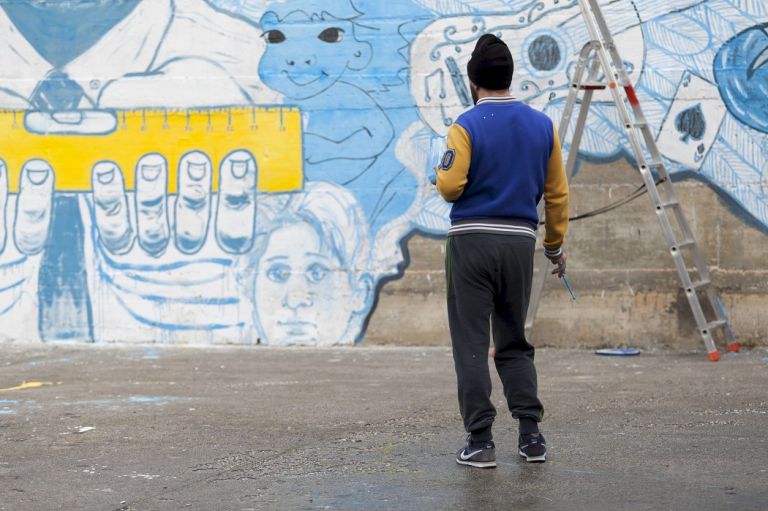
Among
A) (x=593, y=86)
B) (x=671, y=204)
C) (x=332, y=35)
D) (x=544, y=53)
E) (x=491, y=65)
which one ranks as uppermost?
(x=332, y=35)

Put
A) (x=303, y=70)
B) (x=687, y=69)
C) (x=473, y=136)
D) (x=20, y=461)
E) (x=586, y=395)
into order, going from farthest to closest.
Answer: (x=303, y=70)
(x=687, y=69)
(x=586, y=395)
(x=20, y=461)
(x=473, y=136)

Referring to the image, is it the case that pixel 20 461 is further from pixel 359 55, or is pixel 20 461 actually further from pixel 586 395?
pixel 359 55

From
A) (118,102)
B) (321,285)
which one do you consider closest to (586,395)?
(321,285)

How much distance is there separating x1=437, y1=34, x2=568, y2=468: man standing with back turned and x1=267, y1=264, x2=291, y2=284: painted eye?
4263 millimetres

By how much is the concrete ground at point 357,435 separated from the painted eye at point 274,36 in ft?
8.23

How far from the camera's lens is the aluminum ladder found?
8023 mm

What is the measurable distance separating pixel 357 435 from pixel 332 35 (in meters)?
4.24

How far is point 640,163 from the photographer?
8.04 m

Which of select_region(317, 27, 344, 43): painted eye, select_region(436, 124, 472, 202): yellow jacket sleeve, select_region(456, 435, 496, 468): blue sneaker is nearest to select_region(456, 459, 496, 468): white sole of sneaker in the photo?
select_region(456, 435, 496, 468): blue sneaker

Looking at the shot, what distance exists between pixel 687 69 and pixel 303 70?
2944 millimetres

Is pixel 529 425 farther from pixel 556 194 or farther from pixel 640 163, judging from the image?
pixel 640 163

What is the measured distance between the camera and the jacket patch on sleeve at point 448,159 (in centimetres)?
482

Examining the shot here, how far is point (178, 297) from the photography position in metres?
9.28

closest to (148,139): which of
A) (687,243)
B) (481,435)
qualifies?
(687,243)
